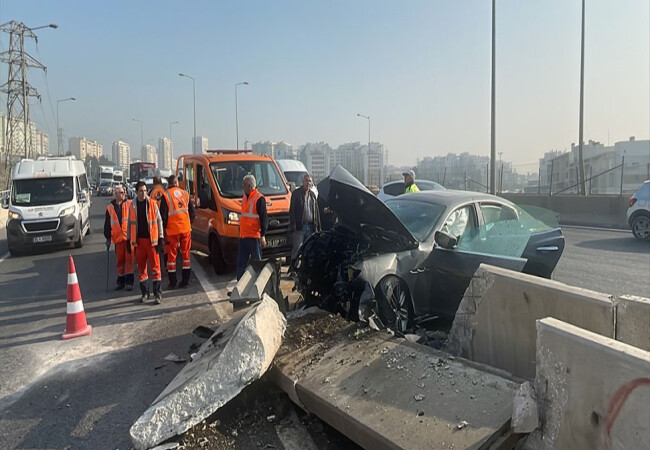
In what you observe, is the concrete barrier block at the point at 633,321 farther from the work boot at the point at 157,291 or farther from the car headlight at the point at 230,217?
the car headlight at the point at 230,217

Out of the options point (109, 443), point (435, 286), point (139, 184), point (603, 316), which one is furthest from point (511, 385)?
point (139, 184)

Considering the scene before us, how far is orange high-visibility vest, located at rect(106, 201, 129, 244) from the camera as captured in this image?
26.8 feet

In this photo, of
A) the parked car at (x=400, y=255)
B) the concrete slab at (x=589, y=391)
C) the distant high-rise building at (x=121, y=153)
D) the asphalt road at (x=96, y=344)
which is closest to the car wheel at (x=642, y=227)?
the asphalt road at (x=96, y=344)

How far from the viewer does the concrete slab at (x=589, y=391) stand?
2244mm

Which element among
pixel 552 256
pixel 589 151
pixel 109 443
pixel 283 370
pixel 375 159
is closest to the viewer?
pixel 109 443

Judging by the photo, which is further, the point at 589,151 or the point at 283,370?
the point at 589,151

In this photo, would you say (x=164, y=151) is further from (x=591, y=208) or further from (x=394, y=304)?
(x=394, y=304)

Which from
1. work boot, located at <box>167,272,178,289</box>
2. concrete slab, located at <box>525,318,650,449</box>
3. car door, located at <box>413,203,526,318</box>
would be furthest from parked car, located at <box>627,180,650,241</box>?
concrete slab, located at <box>525,318,650,449</box>

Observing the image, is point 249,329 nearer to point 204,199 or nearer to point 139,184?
point 139,184

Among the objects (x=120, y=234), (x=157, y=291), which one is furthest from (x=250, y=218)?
(x=120, y=234)

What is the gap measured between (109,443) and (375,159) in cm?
3986

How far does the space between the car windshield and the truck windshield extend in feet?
36.0

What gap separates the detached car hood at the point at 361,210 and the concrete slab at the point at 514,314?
1.23 metres

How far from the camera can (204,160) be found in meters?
10.3
